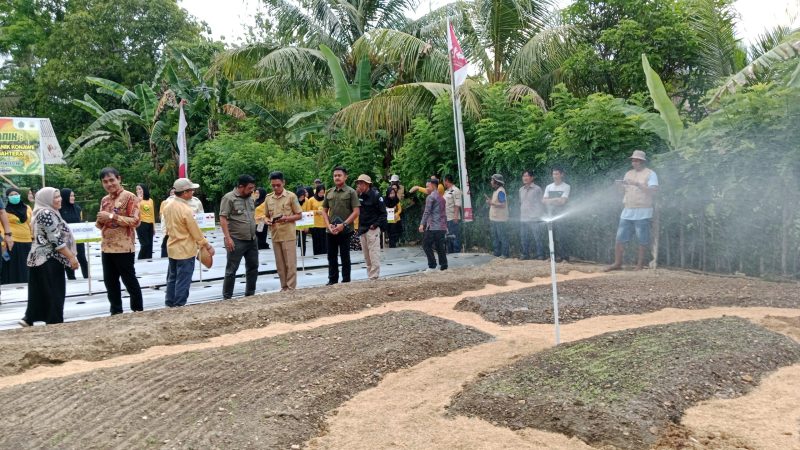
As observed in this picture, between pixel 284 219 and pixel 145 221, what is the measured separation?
20.8 ft

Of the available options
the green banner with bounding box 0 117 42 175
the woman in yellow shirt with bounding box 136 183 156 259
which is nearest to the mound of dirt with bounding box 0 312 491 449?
the woman in yellow shirt with bounding box 136 183 156 259

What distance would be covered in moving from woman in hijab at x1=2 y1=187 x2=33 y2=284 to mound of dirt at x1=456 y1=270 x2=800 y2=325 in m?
8.13

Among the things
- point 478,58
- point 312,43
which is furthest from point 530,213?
point 312,43

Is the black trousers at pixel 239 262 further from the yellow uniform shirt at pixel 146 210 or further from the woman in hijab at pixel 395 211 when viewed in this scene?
the woman in hijab at pixel 395 211

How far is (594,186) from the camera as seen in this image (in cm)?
1185

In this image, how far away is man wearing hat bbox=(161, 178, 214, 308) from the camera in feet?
25.7

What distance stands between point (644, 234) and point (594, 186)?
1.86 meters

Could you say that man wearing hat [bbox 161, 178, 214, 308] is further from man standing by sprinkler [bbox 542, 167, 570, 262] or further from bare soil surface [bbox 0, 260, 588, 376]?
man standing by sprinkler [bbox 542, 167, 570, 262]

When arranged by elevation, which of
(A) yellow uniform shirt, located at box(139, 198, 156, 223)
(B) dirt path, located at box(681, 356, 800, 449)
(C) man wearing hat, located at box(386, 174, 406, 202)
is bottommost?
(B) dirt path, located at box(681, 356, 800, 449)

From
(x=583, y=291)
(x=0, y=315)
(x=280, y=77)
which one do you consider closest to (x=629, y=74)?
(x=583, y=291)

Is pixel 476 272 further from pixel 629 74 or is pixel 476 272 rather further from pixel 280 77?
pixel 280 77

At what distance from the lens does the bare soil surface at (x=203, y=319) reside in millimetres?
5934

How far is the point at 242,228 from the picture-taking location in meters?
8.83

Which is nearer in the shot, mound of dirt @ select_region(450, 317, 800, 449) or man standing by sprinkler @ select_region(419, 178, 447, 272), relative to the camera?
mound of dirt @ select_region(450, 317, 800, 449)
